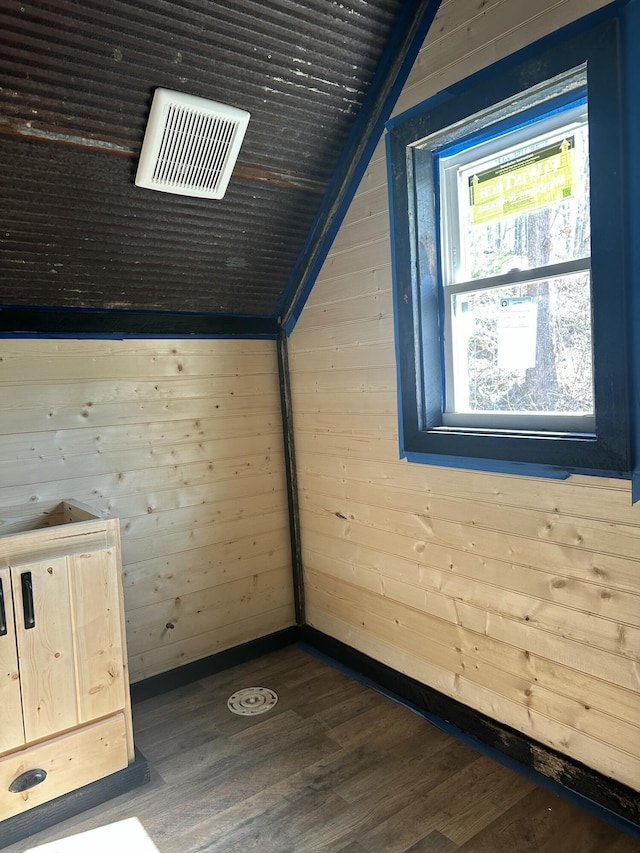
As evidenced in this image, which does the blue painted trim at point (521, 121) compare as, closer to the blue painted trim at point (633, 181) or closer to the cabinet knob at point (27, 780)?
the blue painted trim at point (633, 181)

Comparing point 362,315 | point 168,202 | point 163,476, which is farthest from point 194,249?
point 163,476

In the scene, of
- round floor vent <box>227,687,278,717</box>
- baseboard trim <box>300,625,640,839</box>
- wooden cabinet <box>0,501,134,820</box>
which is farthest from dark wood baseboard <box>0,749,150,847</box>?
baseboard trim <box>300,625,640,839</box>

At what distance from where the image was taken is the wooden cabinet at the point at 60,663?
1.78 meters

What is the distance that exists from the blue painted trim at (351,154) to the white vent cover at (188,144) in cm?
48

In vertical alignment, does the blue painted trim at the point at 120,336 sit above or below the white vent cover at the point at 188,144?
below

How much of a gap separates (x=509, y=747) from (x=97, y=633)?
4.50 ft

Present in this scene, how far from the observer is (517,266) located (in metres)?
1.91

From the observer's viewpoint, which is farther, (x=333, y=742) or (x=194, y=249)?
(x=194, y=249)

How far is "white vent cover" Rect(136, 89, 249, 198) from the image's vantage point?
1.89m

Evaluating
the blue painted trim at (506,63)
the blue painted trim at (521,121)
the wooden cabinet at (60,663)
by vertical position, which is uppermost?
the blue painted trim at (506,63)

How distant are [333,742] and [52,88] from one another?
2.26m

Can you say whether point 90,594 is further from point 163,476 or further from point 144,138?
point 144,138

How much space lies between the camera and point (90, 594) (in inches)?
75.4


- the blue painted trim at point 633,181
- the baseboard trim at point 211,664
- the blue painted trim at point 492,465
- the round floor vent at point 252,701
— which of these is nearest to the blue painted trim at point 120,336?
the blue painted trim at point 492,465
